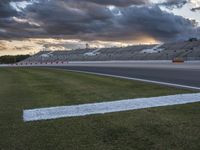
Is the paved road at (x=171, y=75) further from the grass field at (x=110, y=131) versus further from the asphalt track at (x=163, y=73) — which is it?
the grass field at (x=110, y=131)

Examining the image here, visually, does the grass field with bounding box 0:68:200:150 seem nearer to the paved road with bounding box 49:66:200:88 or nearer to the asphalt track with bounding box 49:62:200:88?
the asphalt track with bounding box 49:62:200:88

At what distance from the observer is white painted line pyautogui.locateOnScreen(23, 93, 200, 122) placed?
7889 mm

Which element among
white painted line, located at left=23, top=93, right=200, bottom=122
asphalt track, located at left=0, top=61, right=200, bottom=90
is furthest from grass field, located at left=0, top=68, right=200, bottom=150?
asphalt track, located at left=0, top=61, right=200, bottom=90

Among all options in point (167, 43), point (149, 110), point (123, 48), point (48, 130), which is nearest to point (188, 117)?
point (149, 110)

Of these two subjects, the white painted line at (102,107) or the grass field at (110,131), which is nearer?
the grass field at (110,131)

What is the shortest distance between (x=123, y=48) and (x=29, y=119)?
112m

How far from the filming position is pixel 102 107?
8.73 meters

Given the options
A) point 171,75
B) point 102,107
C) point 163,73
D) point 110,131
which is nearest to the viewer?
point 110,131

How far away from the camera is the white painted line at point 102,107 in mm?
7889

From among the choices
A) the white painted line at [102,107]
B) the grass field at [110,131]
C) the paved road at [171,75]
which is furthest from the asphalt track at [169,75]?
the grass field at [110,131]

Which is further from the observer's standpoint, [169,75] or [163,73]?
[163,73]

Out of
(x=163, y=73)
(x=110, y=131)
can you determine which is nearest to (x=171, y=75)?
(x=163, y=73)

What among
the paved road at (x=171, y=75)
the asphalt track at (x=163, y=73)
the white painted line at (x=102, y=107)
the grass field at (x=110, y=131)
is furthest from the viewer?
the asphalt track at (x=163, y=73)

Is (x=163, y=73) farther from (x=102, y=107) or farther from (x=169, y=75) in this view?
(x=102, y=107)
